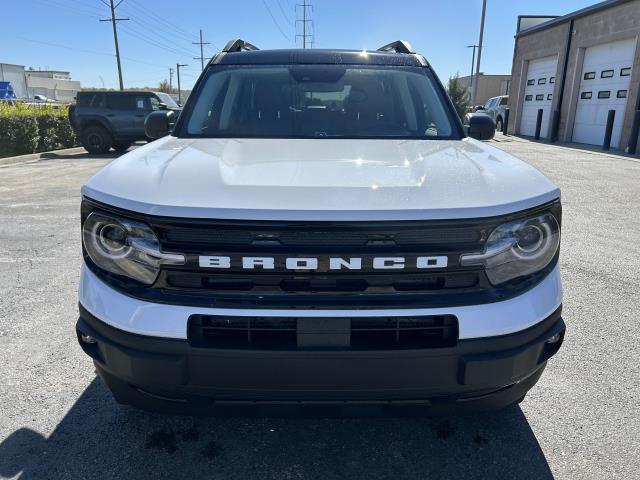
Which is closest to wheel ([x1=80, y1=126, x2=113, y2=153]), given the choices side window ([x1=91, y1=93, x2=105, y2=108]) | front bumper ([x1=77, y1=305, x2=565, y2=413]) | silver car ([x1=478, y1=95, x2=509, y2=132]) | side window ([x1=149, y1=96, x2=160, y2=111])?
side window ([x1=91, y1=93, x2=105, y2=108])

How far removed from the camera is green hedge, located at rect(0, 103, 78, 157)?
538 inches

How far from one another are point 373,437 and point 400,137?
1.63 m

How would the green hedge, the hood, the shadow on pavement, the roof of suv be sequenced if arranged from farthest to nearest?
the green hedge < the roof of suv < the shadow on pavement < the hood

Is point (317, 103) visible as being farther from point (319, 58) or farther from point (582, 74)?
point (582, 74)

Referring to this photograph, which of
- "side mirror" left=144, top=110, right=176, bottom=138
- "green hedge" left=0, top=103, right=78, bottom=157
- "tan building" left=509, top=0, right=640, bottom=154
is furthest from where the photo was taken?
"tan building" left=509, top=0, right=640, bottom=154

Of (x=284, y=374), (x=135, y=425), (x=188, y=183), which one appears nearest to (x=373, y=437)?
(x=284, y=374)

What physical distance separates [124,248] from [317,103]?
1740 millimetres

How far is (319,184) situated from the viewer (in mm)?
1791

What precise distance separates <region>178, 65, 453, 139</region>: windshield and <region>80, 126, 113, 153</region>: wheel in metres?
12.8

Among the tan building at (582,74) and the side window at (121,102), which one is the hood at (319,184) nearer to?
the side window at (121,102)

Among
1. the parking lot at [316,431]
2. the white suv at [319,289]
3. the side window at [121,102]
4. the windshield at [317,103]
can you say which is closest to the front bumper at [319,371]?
the white suv at [319,289]

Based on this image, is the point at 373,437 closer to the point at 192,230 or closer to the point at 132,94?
the point at 192,230

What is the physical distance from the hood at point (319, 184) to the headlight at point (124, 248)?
77 mm

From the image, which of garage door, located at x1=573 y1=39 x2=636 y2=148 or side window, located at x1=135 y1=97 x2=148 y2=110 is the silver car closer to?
garage door, located at x1=573 y1=39 x2=636 y2=148
